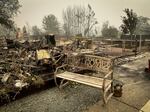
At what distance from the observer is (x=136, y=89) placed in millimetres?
5836

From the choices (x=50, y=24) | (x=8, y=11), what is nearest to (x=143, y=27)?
(x=50, y=24)

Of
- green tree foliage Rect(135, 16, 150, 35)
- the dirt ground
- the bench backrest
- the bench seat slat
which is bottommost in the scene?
the dirt ground

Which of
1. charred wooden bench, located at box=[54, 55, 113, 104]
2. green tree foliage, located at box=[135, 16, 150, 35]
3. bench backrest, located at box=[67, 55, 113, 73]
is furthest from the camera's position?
green tree foliage, located at box=[135, 16, 150, 35]

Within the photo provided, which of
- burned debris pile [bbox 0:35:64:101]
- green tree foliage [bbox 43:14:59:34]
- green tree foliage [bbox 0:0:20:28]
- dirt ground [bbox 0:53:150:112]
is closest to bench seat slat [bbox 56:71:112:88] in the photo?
dirt ground [bbox 0:53:150:112]

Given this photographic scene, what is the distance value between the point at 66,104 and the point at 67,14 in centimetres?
5419

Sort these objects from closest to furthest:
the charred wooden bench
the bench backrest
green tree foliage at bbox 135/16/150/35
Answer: the charred wooden bench, the bench backrest, green tree foliage at bbox 135/16/150/35

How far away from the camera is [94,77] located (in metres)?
5.57

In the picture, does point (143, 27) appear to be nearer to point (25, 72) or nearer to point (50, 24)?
point (50, 24)

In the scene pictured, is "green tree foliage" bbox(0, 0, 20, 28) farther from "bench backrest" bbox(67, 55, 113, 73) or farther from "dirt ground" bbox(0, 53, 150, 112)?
"dirt ground" bbox(0, 53, 150, 112)

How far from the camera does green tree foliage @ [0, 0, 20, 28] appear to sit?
75.3ft

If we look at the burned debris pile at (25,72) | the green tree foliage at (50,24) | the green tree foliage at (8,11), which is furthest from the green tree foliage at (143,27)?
the burned debris pile at (25,72)

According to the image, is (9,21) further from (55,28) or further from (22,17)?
(22,17)

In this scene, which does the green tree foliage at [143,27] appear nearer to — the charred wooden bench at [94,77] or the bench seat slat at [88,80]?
the charred wooden bench at [94,77]

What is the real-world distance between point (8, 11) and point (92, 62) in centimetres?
2260
